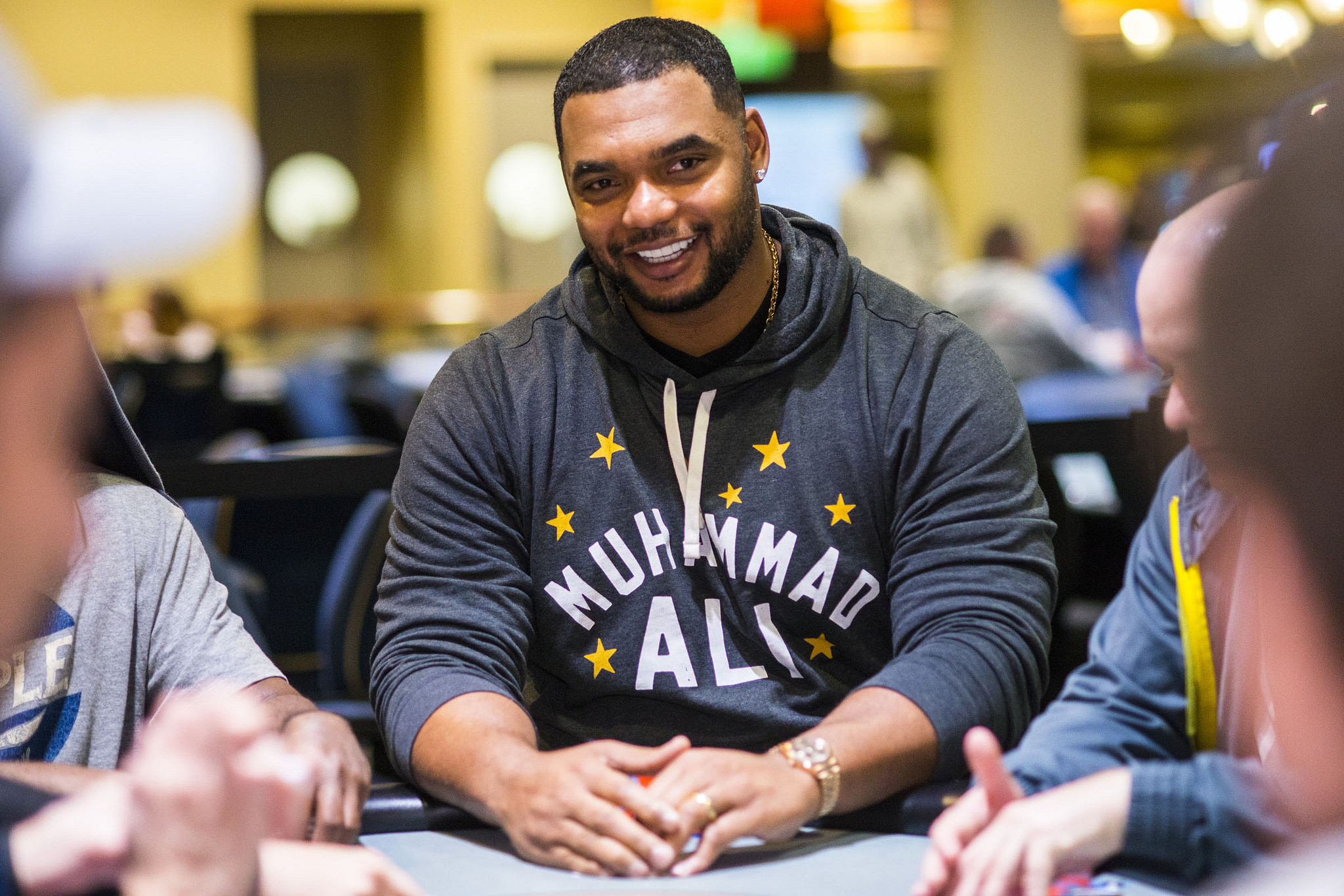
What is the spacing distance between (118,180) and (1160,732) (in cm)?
115

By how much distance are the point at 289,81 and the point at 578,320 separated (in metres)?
11.2

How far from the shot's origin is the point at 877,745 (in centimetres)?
132

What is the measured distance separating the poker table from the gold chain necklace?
0.65 m

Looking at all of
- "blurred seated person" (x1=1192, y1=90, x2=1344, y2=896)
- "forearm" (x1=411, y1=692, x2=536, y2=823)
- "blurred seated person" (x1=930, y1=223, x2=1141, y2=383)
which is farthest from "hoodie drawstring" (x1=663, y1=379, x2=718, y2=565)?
"blurred seated person" (x1=930, y1=223, x2=1141, y2=383)

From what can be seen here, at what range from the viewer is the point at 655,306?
1.65 metres

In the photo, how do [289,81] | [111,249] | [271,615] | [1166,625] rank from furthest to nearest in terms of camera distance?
Result: [289,81] → [271,615] → [1166,625] → [111,249]

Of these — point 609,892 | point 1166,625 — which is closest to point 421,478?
point 609,892

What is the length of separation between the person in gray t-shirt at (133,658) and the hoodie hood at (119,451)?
0.8 inches

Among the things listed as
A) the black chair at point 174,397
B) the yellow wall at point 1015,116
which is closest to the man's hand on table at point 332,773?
the black chair at point 174,397

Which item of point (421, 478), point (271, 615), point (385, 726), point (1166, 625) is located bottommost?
point (271, 615)

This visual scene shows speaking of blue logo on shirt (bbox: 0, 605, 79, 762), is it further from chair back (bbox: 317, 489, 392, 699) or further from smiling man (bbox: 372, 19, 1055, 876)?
chair back (bbox: 317, 489, 392, 699)

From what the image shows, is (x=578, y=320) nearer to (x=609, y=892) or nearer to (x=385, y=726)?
(x=385, y=726)

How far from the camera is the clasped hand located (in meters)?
1.17

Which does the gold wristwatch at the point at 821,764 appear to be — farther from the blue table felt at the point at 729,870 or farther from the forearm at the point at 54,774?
the forearm at the point at 54,774
